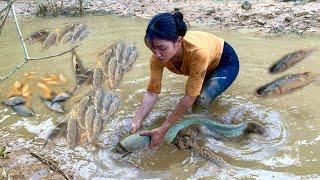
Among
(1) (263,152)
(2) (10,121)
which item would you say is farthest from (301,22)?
(2) (10,121)

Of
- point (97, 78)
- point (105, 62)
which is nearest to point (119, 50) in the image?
point (105, 62)

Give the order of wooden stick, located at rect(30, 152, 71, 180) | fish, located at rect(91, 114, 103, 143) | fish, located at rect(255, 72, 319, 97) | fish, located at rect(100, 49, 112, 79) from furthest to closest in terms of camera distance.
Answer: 1. fish, located at rect(100, 49, 112, 79)
2. fish, located at rect(255, 72, 319, 97)
3. fish, located at rect(91, 114, 103, 143)
4. wooden stick, located at rect(30, 152, 71, 180)

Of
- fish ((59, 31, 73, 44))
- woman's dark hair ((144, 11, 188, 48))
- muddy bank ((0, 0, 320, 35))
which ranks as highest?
woman's dark hair ((144, 11, 188, 48))

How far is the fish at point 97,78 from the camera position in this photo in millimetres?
5004

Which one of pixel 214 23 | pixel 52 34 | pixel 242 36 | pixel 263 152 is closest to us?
pixel 263 152

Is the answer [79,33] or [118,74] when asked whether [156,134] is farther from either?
[79,33]

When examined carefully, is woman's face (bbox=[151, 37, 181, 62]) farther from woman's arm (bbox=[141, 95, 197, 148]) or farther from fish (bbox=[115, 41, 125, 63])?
fish (bbox=[115, 41, 125, 63])

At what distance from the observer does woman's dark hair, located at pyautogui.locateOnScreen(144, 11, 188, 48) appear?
3141 mm

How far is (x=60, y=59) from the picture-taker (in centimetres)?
595

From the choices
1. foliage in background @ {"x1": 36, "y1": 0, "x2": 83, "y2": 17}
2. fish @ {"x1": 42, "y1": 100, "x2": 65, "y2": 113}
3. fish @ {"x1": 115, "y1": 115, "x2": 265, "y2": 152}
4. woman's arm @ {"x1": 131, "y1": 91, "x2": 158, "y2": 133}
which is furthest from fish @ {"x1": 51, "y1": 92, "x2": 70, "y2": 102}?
foliage in background @ {"x1": 36, "y1": 0, "x2": 83, "y2": 17}

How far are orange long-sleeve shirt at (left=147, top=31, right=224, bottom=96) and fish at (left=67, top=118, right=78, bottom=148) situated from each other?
0.71m

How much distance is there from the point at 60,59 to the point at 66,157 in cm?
248

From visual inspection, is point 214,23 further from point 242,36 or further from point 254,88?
point 254,88

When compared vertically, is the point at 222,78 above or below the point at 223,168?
above
